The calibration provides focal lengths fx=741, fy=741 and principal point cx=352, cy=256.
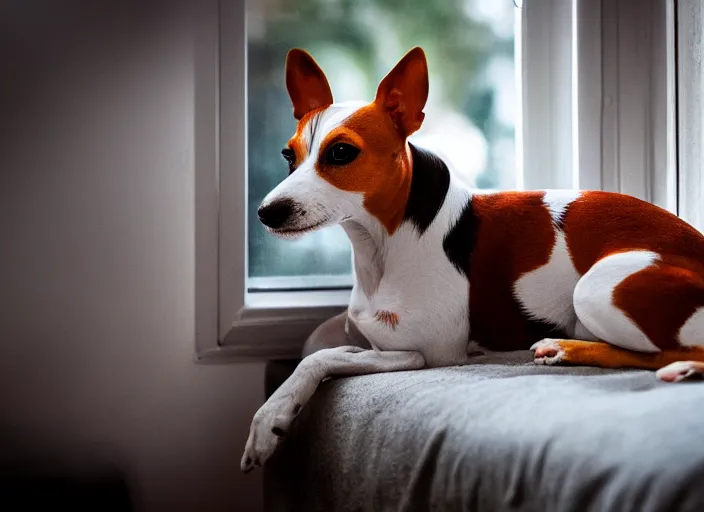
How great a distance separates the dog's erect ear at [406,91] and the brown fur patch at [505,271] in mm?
182

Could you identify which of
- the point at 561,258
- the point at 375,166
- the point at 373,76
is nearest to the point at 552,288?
the point at 561,258

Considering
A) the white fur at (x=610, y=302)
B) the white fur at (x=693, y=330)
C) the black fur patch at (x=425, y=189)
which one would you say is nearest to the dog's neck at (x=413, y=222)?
the black fur patch at (x=425, y=189)

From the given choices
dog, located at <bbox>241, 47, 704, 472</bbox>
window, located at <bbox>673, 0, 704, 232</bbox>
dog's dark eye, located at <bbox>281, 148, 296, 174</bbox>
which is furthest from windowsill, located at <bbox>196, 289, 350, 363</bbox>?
window, located at <bbox>673, 0, 704, 232</bbox>

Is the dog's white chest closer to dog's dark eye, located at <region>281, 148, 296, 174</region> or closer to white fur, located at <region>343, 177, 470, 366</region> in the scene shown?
white fur, located at <region>343, 177, 470, 366</region>

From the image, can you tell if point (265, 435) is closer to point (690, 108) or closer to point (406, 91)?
point (406, 91)

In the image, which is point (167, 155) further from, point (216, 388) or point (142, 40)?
point (216, 388)

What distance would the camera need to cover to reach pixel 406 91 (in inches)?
Answer: 41.9

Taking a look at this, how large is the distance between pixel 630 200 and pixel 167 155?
0.78 meters

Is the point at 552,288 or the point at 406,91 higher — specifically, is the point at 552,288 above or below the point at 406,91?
below

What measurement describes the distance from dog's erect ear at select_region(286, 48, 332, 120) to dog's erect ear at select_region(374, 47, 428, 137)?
0.35 feet

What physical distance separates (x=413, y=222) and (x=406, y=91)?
0.19 metres

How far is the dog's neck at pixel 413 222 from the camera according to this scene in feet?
3.56

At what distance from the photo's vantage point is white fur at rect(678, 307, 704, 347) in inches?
37.3

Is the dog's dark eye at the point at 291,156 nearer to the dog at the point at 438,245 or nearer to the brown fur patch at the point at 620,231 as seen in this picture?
the dog at the point at 438,245
